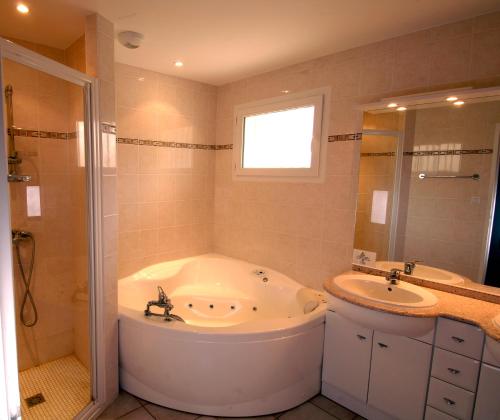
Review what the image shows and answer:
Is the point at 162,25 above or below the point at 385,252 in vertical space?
above

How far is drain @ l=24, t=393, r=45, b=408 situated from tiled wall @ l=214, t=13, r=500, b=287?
1896mm

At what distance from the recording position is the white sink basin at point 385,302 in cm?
164

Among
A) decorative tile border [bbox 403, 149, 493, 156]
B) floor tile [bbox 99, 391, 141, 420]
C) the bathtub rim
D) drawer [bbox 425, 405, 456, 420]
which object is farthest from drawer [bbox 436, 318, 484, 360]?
floor tile [bbox 99, 391, 141, 420]

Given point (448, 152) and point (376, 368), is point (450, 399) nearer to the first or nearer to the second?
point (376, 368)

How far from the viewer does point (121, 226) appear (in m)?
2.68

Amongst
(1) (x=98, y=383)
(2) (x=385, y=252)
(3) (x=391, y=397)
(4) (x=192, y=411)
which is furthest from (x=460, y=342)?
(1) (x=98, y=383)

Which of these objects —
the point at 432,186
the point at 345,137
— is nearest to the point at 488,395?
the point at 432,186

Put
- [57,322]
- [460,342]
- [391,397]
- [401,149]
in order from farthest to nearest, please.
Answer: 1. [57,322]
2. [401,149]
3. [391,397]
4. [460,342]

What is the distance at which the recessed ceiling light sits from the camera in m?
1.68

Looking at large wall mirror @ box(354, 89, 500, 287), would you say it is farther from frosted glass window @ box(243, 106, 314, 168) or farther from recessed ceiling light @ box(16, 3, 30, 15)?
recessed ceiling light @ box(16, 3, 30, 15)

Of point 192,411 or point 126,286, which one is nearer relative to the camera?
point 192,411

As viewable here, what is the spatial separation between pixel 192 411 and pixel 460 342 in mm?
1614

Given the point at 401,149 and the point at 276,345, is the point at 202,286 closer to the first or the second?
the point at 276,345

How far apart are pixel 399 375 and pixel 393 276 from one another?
59 centimetres
